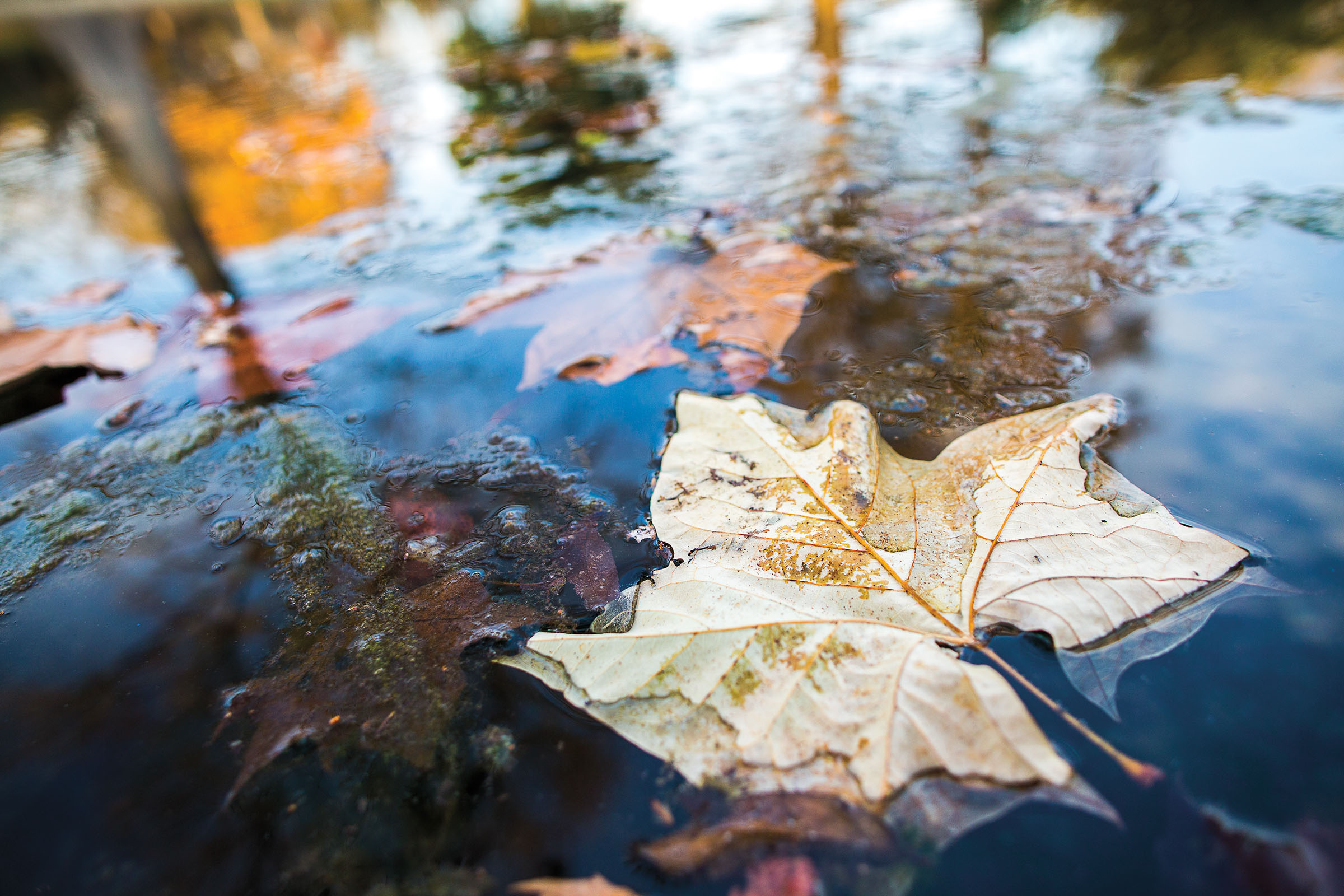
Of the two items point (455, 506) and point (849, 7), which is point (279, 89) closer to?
point (849, 7)

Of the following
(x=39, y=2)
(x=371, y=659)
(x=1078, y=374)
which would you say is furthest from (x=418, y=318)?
(x=39, y=2)

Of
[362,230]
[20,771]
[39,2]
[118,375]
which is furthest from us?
[39,2]

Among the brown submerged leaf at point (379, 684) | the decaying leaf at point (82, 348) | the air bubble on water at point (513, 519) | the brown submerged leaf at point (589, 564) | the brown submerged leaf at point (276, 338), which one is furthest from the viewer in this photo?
the decaying leaf at point (82, 348)

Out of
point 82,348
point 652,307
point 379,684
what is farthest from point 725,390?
point 82,348

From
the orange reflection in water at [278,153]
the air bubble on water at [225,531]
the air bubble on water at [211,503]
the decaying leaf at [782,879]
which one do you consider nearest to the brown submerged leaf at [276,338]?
the air bubble on water at [211,503]

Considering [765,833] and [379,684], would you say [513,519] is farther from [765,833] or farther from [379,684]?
[765,833]

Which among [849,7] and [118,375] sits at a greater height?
[849,7]

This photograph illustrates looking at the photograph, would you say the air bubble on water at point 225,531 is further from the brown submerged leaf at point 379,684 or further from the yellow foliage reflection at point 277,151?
the yellow foliage reflection at point 277,151

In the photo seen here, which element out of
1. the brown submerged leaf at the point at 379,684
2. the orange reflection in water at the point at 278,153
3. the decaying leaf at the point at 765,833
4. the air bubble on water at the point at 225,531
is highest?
the orange reflection in water at the point at 278,153
